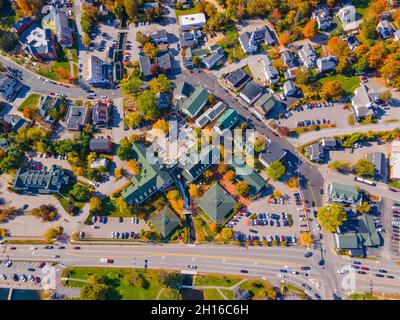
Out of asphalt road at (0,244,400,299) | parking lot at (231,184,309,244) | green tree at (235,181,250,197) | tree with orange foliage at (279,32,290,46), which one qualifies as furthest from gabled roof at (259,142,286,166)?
tree with orange foliage at (279,32,290,46)

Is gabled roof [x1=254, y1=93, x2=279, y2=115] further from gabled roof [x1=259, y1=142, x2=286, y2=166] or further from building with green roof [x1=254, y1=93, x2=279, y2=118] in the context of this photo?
gabled roof [x1=259, y1=142, x2=286, y2=166]

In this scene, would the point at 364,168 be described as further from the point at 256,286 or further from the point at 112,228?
the point at 112,228

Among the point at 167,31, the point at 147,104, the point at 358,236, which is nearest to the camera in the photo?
the point at 358,236

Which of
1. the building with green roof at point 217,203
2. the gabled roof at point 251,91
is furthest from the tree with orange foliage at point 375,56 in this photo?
the building with green roof at point 217,203

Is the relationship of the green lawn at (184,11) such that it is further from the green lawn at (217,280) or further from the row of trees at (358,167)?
the green lawn at (217,280)

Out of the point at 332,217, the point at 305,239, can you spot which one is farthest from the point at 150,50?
the point at 332,217

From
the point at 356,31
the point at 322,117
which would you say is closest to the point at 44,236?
the point at 322,117
